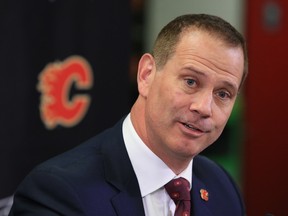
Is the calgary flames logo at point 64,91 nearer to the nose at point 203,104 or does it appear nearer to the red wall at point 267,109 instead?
the nose at point 203,104

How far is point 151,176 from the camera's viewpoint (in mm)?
1580

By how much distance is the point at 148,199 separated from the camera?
1572 millimetres

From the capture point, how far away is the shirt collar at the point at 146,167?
5.17 ft

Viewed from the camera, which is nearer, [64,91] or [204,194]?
[204,194]

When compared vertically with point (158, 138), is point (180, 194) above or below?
below

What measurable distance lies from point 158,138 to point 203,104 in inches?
5.8

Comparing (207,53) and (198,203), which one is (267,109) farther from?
(207,53)

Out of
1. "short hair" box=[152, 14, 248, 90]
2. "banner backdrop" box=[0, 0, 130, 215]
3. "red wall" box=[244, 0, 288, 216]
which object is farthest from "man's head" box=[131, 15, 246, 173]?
"red wall" box=[244, 0, 288, 216]

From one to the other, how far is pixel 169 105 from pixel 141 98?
4.7 inches

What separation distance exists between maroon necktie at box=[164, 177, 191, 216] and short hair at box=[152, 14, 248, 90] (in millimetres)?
287

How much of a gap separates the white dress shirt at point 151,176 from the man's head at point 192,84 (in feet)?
0.11

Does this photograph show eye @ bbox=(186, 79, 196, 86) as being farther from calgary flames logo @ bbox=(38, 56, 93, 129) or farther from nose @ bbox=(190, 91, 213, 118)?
calgary flames logo @ bbox=(38, 56, 93, 129)

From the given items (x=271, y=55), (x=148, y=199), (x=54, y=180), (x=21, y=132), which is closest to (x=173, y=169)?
(x=148, y=199)

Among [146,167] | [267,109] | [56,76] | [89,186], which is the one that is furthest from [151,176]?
[267,109]
